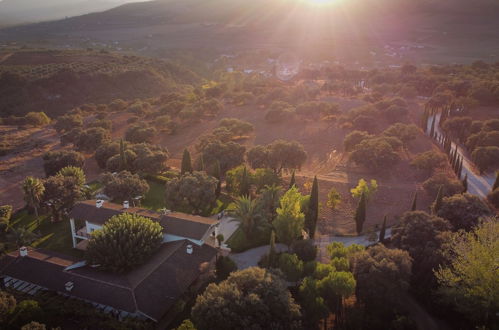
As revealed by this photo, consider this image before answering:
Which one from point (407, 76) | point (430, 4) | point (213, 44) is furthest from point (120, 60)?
point (430, 4)

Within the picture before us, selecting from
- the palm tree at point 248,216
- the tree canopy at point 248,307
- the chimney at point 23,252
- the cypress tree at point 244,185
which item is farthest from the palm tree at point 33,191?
the tree canopy at point 248,307

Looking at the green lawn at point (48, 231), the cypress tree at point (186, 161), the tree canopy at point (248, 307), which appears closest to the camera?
the tree canopy at point (248, 307)

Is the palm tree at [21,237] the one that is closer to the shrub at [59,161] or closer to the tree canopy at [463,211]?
the shrub at [59,161]

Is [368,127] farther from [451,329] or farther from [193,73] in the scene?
[193,73]

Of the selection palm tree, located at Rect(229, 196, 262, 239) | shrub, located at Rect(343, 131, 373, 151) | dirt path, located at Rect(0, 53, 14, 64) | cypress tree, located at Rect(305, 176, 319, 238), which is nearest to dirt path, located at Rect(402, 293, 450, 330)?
cypress tree, located at Rect(305, 176, 319, 238)

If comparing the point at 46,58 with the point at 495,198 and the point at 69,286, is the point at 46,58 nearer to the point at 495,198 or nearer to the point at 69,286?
the point at 69,286

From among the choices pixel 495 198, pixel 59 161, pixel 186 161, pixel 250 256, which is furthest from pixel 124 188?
pixel 495 198
